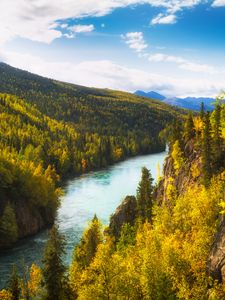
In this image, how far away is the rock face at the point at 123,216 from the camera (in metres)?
105

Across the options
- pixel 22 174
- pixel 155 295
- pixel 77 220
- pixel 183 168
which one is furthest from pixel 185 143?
pixel 155 295

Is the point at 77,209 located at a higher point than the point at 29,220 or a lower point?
lower

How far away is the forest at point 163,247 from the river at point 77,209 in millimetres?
8868

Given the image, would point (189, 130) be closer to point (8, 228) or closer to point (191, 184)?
point (191, 184)

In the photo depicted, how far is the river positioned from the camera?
326 feet

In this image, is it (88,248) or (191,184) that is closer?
(88,248)

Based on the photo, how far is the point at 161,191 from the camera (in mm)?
120000

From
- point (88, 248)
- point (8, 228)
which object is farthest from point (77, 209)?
point (88, 248)

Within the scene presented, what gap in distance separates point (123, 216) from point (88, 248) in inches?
964

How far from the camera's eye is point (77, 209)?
14212cm

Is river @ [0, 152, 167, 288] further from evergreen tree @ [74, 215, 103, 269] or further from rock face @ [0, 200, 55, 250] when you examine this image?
evergreen tree @ [74, 215, 103, 269]

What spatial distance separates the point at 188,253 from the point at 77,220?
Answer: 7062 centimetres

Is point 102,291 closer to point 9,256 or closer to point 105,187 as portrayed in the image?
point 9,256

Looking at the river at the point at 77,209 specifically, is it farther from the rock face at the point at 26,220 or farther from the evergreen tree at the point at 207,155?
the evergreen tree at the point at 207,155
